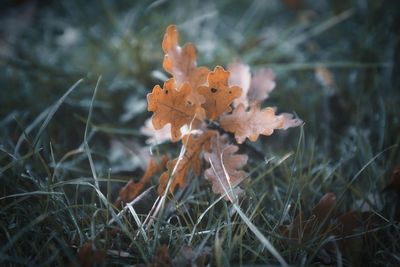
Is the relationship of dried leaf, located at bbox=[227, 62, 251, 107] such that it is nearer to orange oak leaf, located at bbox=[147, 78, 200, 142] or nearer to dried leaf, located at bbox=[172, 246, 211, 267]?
orange oak leaf, located at bbox=[147, 78, 200, 142]

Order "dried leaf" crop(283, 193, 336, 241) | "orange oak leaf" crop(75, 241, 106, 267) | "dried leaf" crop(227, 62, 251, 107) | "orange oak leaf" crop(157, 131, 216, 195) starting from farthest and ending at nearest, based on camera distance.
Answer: "dried leaf" crop(227, 62, 251, 107)
"orange oak leaf" crop(157, 131, 216, 195)
"dried leaf" crop(283, 193, 336, 241)
"orange oak leaf" crop(75, 241, 106, 267)

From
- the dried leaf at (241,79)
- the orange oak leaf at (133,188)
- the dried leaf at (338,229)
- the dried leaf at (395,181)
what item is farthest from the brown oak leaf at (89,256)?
the dried leaf at (395,181)

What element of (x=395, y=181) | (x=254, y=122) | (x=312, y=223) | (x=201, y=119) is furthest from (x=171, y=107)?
(x=395, y=181)

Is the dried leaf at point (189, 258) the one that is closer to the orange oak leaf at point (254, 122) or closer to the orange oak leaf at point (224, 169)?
the orange oak leaf at point (224, 169)

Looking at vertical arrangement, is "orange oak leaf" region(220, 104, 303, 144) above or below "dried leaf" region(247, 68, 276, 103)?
below

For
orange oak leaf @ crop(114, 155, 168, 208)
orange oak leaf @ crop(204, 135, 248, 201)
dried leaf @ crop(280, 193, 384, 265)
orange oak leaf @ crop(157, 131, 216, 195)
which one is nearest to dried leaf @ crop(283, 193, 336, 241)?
dried leaf @ crop(280, 193, 384, 265)

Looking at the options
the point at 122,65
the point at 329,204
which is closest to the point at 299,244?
the point at 329,204

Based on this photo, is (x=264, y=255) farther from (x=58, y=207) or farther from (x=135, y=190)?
(x=58, y=207)
